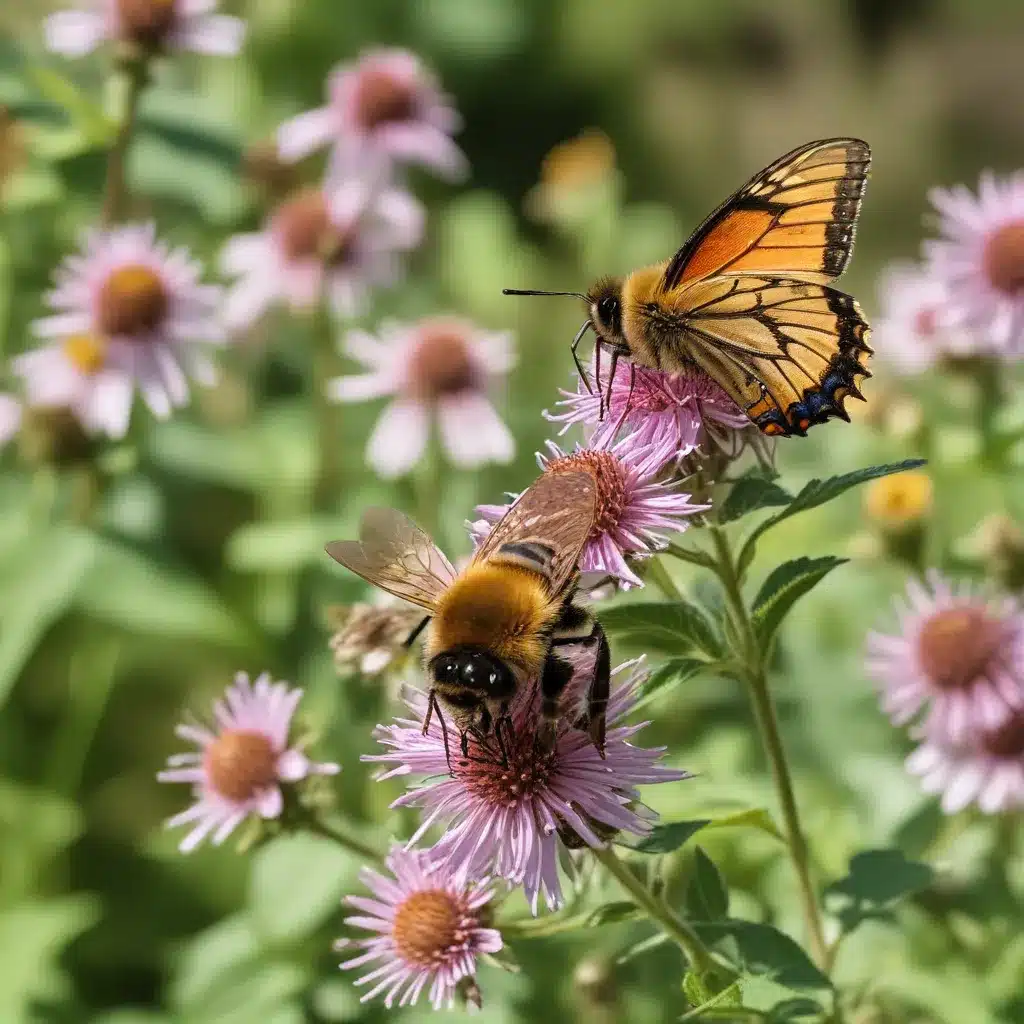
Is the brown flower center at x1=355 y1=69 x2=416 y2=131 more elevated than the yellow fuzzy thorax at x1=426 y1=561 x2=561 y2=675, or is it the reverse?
the brown flower center at x1=355 y1=69 x2=416 y2=131

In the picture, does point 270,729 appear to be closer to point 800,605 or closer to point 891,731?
point 891,731

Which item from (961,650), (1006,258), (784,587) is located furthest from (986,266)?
(784,587)

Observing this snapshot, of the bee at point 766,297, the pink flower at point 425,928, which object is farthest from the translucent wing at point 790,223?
the pink flower at point 425,928

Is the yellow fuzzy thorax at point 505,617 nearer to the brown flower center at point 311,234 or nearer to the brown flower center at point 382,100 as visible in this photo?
the brown flower center at point 311,234

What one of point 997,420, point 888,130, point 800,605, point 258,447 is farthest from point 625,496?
point 888,130

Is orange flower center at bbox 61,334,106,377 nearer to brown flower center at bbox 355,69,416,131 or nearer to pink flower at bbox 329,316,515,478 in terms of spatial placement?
pink flower at bbox 329,316,515,478

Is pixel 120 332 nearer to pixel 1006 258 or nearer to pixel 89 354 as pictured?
pixel 89 354

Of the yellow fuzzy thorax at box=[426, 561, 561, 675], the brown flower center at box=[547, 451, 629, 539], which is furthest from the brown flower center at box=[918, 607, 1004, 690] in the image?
the yellow fuzzy thorax at box=[426, 561, 561, 675]
